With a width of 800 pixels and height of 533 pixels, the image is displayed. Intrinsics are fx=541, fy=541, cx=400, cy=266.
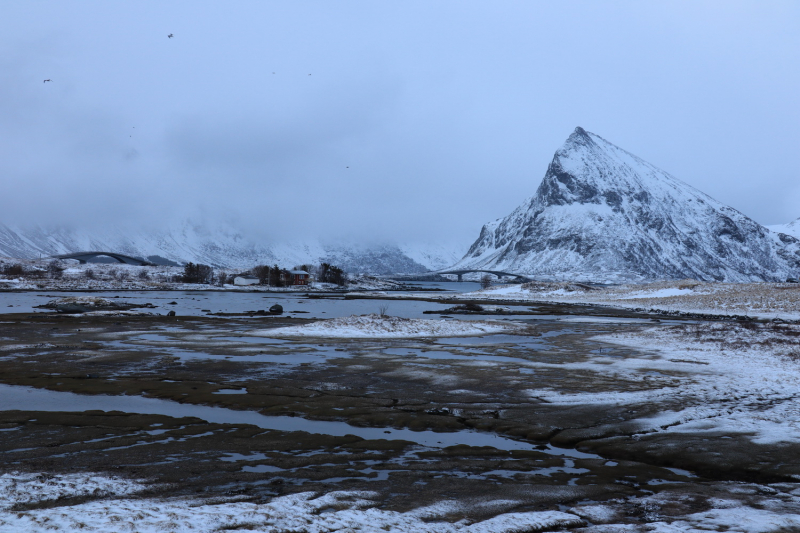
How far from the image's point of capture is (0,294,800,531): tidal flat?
28.2ft

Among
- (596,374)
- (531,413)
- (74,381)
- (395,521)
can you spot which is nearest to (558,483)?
(395,521)

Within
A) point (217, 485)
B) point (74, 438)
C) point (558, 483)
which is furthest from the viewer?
point (74, 438)

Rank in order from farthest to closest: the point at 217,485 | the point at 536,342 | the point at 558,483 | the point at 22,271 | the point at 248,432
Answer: the point at 22,271
the point at 536,342
the point at 248,432
the point at 558,483
the point at 217,485

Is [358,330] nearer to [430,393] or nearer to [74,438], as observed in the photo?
[430,393]

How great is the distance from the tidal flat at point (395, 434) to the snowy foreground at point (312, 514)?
0.35 ft

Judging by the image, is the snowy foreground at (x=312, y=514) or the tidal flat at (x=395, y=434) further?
the tidal flat at (x=395, y=434)

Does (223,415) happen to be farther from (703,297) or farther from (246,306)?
(703,297)

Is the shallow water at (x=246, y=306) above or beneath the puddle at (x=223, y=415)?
beneath

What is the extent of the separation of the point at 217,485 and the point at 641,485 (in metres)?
7.09

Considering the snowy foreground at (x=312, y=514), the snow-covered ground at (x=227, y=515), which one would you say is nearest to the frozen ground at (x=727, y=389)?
the snowy foreground at (x=312, y=514)

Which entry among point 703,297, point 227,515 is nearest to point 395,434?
point 227,515

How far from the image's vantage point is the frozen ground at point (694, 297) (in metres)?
65.5

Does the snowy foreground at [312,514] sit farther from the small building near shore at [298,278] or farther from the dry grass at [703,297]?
the small building near shore at [298,278]

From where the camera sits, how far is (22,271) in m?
169
